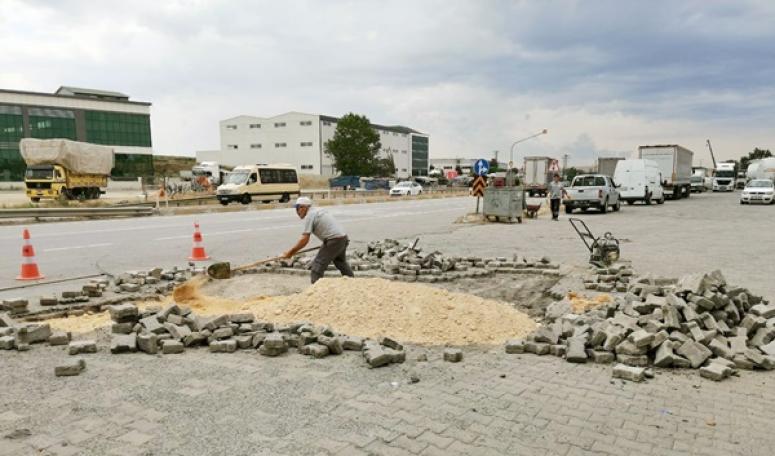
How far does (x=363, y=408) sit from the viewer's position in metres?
3.59

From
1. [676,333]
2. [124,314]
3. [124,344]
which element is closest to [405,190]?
[124,314]

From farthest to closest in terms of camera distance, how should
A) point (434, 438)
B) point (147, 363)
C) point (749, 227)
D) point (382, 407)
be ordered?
point (749, 227) → point (147, 363) → point (382, 407) → point (434, 438)

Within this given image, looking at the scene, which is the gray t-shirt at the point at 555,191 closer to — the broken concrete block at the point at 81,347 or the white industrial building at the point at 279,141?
the broken concrete block at the point at 81,347

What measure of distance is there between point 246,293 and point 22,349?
3054 mm

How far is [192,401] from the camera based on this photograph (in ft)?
12.1

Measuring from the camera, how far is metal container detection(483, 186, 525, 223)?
1878cm

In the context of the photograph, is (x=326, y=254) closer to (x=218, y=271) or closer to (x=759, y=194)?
(x=218, y=271)

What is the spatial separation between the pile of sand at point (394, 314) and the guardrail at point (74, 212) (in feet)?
53.3

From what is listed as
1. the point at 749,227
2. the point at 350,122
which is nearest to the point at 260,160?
the point at 350,122

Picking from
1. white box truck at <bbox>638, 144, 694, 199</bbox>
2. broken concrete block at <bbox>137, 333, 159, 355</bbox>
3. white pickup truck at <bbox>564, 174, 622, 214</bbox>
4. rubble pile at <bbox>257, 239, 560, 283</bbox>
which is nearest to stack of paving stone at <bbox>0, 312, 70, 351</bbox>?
broken concrete block at <bbox>137, 333, 159, 355</bbox>

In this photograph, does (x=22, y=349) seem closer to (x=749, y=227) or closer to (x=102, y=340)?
(x=102, y=340)

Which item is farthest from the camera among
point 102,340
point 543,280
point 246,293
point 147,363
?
point 543,280

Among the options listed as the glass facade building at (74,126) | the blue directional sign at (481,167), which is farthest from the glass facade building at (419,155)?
the blue directional sign at (481,167)

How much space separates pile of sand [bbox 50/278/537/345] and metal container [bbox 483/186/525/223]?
12893mm
